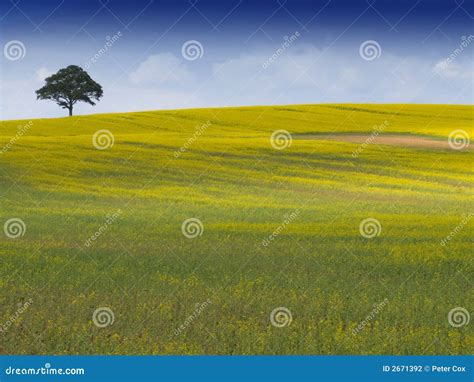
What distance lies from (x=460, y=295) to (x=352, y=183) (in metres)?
22.2

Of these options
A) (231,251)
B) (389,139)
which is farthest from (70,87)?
(231,251)

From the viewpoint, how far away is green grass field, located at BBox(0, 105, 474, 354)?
459 inches

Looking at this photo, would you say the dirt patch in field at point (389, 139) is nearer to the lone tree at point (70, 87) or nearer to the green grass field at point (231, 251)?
the green grass field at point (231, 251)

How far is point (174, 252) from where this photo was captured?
688 inches

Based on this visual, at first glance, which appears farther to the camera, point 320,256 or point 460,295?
point 320,256

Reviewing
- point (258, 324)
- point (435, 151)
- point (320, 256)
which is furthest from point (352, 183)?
point (258, 324)

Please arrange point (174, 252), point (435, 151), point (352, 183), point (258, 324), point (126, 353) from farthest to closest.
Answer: point (435, 151)
point (352, 183)
point (174, 252)
point (258, 324)
point (126, 353)

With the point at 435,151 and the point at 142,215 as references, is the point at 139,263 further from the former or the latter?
the point at 435,151

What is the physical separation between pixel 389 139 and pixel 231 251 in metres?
36.8

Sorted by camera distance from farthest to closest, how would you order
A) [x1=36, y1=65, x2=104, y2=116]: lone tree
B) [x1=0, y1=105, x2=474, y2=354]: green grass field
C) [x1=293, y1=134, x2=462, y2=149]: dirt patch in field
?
[x1=36, y1=65, x2=104, y2=116]: lone tree → [x1=293, y1=134, x2=462, y2=149]: dirt patch in field → [x1=0, y1=105, x2=474, y2=354]: green grass field

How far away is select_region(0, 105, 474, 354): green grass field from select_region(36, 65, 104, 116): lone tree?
25434mm

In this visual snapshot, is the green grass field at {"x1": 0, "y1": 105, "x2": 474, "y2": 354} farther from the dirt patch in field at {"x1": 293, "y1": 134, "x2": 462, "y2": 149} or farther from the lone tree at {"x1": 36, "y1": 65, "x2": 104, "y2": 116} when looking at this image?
the lone tree at {"x1": 36, "y1": 65, "x2": 104, "y2": 116}

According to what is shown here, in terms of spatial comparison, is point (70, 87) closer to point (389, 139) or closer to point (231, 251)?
point (389, 139)

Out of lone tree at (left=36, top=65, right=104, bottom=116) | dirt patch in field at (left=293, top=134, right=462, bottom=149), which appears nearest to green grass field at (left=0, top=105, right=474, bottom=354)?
dirt patch in field at (left=293, top=134, right=462, bottom=149)
